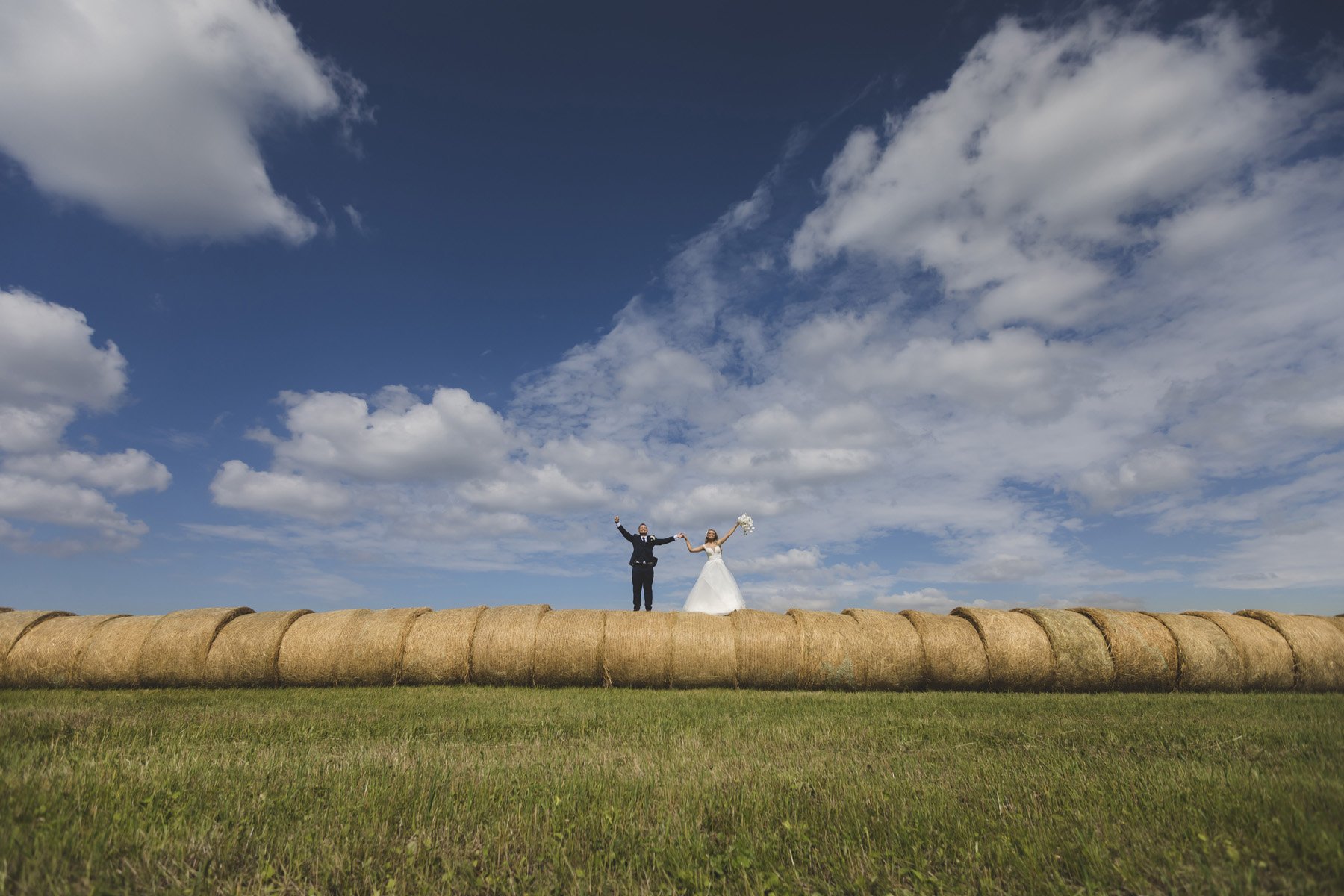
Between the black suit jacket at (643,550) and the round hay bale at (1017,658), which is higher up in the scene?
the black suit jacket at (643,550)

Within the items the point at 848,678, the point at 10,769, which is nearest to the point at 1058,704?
the point at 848,678

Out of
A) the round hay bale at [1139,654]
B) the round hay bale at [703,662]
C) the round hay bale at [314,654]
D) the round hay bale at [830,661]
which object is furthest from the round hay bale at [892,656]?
the round hay bale at [314,654]

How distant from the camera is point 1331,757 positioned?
529 cm

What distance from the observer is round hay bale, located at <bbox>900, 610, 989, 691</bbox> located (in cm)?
1291

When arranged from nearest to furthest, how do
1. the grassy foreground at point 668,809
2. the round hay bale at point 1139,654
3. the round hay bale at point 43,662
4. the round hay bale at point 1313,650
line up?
the grassy foreground at point 668,809 → the round hay bale at point 43,662 → the round hay bale at point 1139,654 → the round hay bale at point 1313,650

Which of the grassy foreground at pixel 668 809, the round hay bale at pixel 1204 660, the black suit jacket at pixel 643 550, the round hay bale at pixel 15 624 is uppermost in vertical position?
the black suit jacket at pixel 643 550

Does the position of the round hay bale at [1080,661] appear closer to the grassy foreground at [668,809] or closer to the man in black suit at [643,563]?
the grassy foreground at [668,809]

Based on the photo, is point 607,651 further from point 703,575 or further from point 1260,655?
point 1260,655

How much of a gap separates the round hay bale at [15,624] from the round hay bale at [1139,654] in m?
20.9

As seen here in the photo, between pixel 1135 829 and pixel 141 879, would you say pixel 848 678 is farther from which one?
pixel 141 879

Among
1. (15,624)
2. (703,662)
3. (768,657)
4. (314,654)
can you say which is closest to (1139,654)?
(768,657)

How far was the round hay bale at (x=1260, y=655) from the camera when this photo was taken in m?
13.8

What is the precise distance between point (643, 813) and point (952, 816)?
1.77 meters

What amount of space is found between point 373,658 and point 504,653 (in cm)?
244
